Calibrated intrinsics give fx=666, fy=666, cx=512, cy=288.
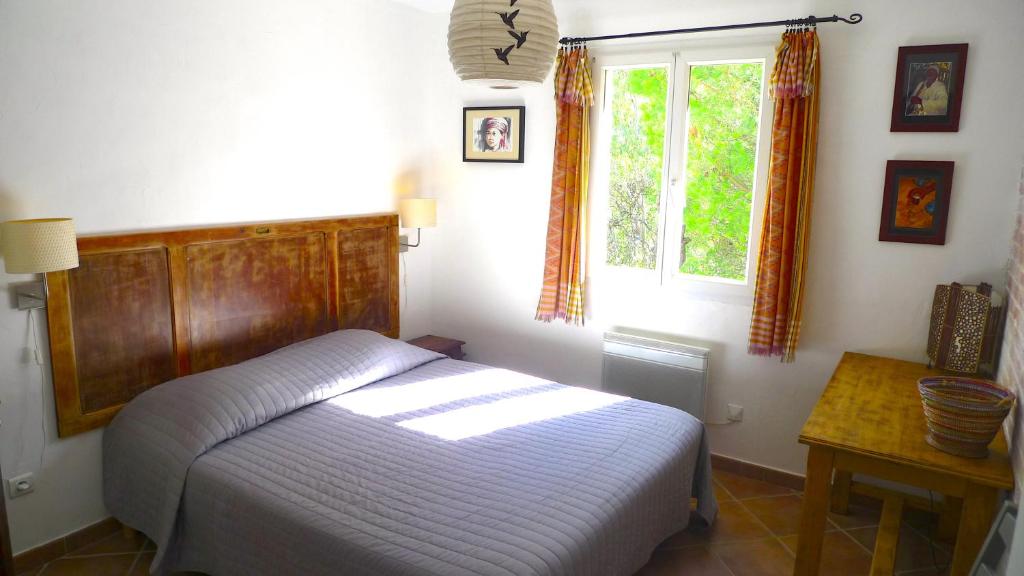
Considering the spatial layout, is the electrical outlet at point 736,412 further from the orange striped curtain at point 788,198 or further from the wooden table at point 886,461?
the wooden table at point 886,461

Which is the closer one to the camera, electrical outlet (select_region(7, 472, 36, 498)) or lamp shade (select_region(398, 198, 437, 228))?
electrical outlet (select_region(7, 472, 36, 498))

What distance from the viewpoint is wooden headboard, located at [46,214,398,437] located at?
8.41 ft

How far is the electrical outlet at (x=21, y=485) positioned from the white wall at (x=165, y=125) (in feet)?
0.09

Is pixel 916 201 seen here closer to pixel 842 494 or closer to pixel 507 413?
pixel 842 494

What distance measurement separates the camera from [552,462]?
244 centimetres

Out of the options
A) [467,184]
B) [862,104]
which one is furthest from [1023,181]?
[467,184]

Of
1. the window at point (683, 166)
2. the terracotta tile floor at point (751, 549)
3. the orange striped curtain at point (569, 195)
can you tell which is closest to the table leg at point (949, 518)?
the terracotta tile floor at point (751, 549)

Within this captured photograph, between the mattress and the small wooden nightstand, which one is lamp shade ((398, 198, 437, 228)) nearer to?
the small wooden nightstand

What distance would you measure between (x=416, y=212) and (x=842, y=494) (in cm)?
261

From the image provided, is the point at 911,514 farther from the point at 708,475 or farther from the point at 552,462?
the point at 552,462

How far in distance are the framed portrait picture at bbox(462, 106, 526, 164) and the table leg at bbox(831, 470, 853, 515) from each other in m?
2.37

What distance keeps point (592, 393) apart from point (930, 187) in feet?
5.64

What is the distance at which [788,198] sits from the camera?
3.08 metres

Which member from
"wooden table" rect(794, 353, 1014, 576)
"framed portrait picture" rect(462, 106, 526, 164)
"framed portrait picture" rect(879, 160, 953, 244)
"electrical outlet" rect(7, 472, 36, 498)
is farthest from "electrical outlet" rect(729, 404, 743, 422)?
"electrical outlet" rect(7, 472, 36, 498)
